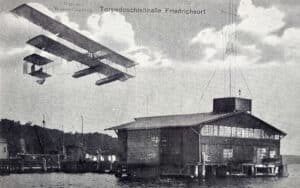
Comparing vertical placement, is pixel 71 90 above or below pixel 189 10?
below

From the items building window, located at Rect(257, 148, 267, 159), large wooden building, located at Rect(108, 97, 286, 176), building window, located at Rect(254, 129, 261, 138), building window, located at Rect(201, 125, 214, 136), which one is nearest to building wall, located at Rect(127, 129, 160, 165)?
large wooden building, located at Rect(108, 97, 286, 176)

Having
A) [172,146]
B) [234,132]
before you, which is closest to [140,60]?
[172,146]

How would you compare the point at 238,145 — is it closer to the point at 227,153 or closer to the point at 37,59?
the point at 227,153

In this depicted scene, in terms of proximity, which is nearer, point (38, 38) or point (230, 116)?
point (38, 38)

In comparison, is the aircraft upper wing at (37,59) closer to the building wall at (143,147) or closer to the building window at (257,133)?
the building wall at (143,147)

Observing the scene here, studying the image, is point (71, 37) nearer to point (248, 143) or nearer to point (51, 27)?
point (51, 27)

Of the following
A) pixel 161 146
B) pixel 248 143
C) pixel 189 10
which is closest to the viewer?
pixel 189 10

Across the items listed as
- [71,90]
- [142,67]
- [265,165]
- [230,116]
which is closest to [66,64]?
[71,90]
